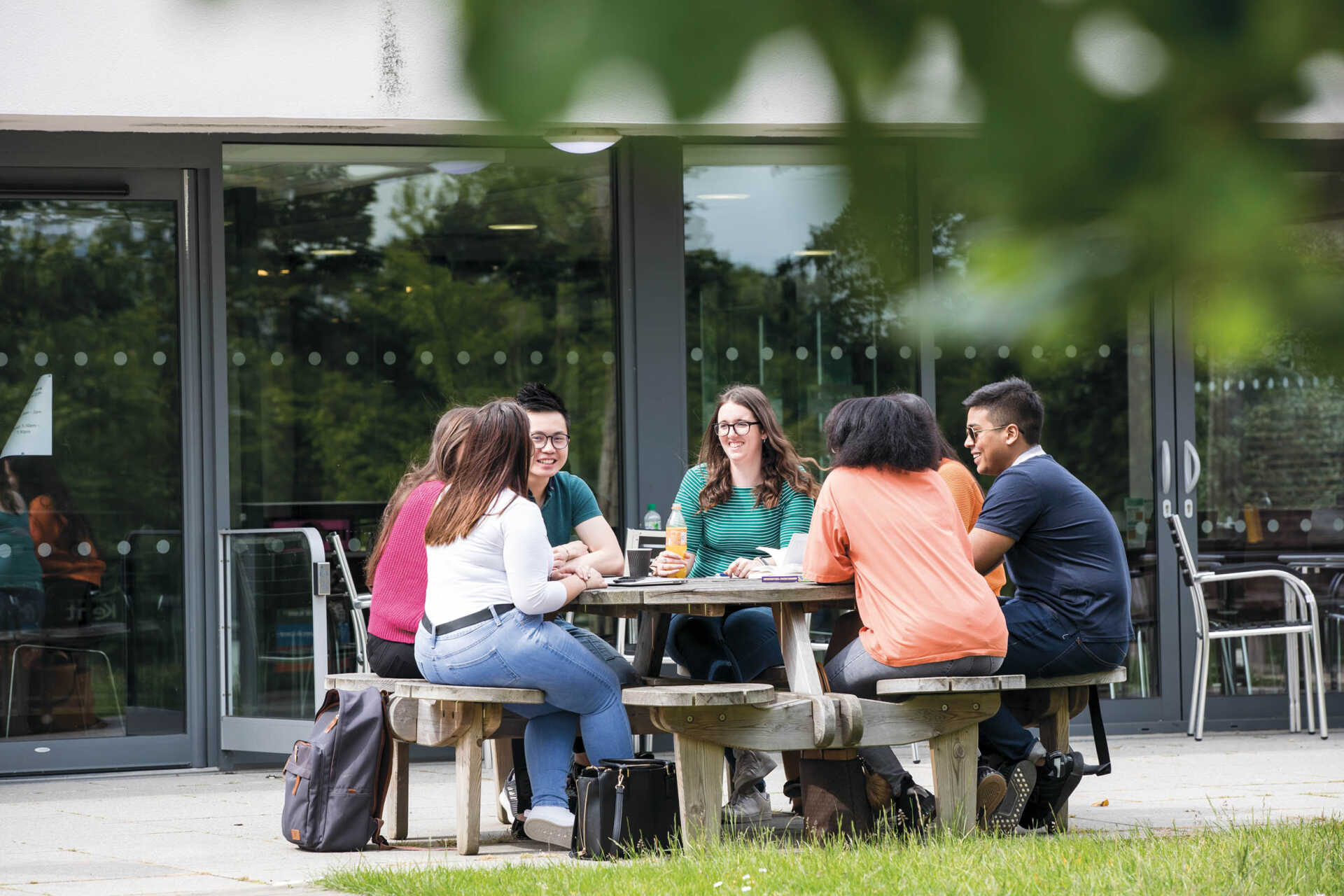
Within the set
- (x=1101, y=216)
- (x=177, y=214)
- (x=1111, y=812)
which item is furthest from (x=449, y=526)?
(x=1101, y=216)

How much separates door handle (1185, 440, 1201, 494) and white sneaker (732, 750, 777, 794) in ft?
11.2

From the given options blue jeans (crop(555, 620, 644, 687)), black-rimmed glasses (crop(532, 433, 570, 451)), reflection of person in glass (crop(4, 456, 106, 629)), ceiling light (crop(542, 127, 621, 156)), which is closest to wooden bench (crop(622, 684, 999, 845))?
blue jeans (crop(555, 620, 644, 687))

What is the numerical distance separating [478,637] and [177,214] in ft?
10.6

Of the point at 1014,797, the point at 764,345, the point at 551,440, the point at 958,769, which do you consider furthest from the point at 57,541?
the point at 1014,797

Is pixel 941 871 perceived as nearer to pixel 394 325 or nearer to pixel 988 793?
pixel 988 793

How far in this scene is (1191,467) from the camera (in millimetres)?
7762

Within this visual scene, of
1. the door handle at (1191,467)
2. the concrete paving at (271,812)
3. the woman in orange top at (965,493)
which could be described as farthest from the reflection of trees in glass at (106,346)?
the door handle at (1191,467)

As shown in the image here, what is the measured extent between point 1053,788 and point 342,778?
215 centimetres

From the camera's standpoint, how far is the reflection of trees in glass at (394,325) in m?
7.16

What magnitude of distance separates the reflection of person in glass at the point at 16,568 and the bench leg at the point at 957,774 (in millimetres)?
4069

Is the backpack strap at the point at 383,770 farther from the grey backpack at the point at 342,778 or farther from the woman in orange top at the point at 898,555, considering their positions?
the woman in orange top at the point at 898,555

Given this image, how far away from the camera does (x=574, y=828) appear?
181 inches

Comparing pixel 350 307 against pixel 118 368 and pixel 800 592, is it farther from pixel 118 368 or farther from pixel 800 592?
pixel 800 592

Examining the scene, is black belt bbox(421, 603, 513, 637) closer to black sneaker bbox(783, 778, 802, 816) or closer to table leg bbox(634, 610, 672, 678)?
table leg bbox(634, 610, 672, 678)
